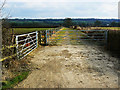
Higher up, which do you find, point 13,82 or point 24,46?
point 24,46

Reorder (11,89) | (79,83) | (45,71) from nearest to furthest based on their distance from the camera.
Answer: (11,89)
(79,83)
(45,71)

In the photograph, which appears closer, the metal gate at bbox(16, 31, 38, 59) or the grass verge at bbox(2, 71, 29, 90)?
the grass verge at bbox(2, 71, 29, 90)

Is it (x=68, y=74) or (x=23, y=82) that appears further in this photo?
(x=68, y=74)

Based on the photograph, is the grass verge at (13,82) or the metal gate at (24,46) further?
the metal gate at (24,46)

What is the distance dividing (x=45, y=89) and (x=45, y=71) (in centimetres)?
161

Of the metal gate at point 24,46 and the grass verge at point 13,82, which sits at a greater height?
the metal gate at point 24,46

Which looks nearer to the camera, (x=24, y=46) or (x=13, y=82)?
(x=13, y=82)

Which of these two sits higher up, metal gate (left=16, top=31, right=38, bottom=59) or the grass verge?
metal gate (left=16, top=31, right=38, bottom=59)

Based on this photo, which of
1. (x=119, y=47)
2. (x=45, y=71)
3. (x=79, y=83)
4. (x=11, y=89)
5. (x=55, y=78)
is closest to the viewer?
(x=11, y=89)

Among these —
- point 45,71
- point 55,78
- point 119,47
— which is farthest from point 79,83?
point 119,47

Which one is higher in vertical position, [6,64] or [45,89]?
[6,64]

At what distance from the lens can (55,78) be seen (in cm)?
482

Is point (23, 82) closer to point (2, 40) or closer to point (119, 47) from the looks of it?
point (2, 40)

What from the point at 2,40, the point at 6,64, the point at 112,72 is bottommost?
the point at 112,72
